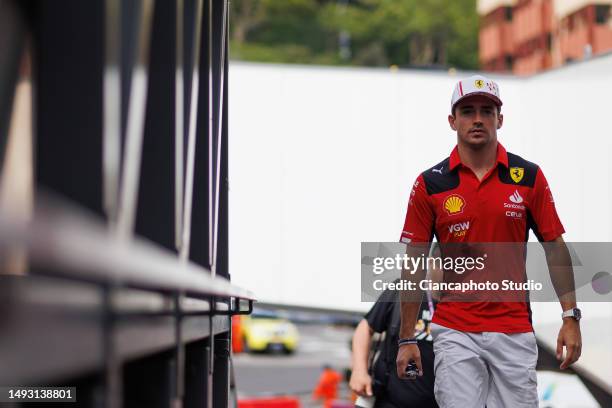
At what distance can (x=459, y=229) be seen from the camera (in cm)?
539

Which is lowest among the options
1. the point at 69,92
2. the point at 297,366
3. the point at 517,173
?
the point at 297,366

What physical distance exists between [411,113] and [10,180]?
9.85 meters

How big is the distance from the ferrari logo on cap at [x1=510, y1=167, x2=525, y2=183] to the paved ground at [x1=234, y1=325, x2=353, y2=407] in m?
14.3

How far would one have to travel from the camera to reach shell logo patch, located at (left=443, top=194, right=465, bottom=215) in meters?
5.38

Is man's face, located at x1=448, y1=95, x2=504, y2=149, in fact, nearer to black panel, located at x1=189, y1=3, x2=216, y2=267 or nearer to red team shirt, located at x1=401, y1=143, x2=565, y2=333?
red team shirt, located at x1=401, y1=143, x2=565, y2=333

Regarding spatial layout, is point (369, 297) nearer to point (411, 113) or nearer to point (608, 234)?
point (608, 234)

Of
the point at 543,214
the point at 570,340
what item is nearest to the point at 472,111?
the point at 543,214

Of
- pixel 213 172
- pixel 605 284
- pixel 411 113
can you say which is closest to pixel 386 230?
pixel 411 113

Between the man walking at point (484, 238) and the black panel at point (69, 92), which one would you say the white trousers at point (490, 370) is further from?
the black panel at point (69, 92)

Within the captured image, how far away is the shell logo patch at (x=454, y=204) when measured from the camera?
17.6 ft

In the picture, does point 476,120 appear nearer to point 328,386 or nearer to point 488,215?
point 488,215

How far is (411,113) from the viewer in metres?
12.4

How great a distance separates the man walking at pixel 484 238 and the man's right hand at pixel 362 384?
0.77 metres

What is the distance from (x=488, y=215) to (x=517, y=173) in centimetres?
23
